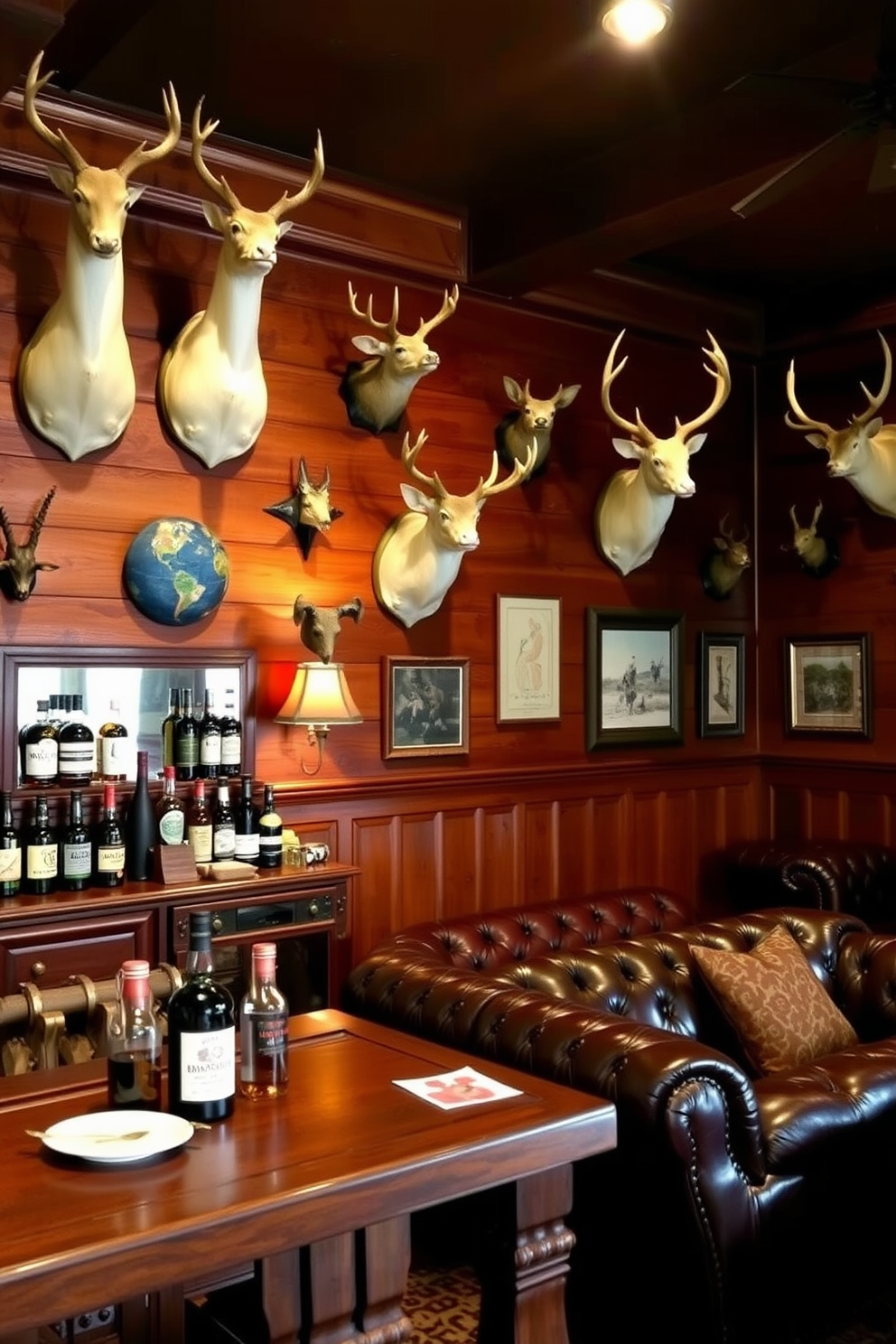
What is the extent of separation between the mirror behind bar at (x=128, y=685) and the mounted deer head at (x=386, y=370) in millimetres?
1053

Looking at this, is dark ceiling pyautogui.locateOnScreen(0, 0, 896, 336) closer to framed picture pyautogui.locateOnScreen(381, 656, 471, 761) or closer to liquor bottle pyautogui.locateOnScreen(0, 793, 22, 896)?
framed picture pyautogui.locateOnScreen(381, 656, 471, 761)

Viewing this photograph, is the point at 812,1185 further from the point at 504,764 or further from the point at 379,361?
the point at 379,361

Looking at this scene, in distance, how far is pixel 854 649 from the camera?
5.91 meters

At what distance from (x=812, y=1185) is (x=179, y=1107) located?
1685mm

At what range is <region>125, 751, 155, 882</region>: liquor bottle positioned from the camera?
3.78 m

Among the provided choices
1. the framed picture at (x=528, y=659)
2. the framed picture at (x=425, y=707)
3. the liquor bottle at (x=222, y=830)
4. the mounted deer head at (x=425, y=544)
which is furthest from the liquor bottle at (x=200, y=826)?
the framed picture at (x=528, y=659)

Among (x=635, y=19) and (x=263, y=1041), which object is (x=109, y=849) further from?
(x=635, y=19)

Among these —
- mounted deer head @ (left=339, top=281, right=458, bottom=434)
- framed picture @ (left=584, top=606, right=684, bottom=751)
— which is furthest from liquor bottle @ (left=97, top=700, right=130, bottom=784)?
framed picture @ (left=584, top=606, right=684, bottom=751)

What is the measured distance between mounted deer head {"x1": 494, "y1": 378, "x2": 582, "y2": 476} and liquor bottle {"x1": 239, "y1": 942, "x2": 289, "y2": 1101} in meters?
3.11

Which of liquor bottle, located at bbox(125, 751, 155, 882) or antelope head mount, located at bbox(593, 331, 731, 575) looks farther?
antelope head mount, located at bbox(593, 331, 731, 575)

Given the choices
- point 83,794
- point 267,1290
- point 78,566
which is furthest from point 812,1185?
point 78,566

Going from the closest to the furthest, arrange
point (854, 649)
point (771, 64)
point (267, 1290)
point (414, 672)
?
point (267, 1290) < point (771, 64) < point (414, 672) < point (854, 649)

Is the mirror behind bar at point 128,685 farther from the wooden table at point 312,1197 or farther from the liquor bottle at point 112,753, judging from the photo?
the wooden table at point 312,1197

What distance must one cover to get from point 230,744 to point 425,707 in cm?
98
